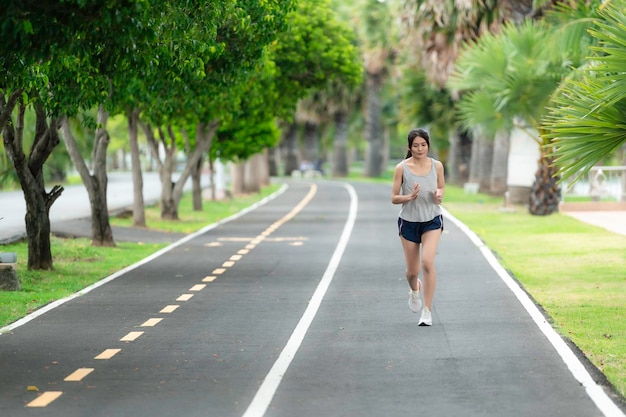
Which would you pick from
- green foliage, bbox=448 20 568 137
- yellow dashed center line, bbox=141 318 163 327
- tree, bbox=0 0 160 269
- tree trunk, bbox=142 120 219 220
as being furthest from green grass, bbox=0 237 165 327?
green foliage, bbox=448 20 568 137

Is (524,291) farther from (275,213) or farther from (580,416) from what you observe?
(275,213)

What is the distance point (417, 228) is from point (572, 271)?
272 inches

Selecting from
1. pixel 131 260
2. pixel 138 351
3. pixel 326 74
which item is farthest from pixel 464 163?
pixel 138 351

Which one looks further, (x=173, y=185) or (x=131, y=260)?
(x=173, y=185)

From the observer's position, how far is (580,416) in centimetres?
863

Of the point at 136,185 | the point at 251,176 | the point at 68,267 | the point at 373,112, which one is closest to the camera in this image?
the point at 68,267

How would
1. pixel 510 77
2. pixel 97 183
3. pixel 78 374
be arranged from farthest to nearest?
pixel 510 77
pixel 97 183
pixel 78 374

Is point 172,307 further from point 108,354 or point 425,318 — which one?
point 108,354

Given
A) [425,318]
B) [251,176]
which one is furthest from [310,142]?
[425,318]

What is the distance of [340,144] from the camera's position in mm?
81750

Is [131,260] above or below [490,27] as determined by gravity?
below

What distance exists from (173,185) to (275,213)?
16.9 ft

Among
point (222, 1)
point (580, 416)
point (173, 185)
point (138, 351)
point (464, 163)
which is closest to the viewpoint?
point (580, 416)

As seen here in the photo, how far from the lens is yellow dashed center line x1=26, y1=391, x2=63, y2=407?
9.19m
